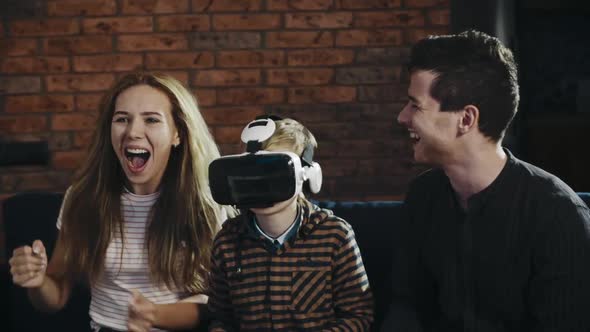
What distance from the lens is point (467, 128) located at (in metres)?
1.54

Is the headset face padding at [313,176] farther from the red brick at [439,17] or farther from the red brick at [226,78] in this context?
the red brick at [439,17]

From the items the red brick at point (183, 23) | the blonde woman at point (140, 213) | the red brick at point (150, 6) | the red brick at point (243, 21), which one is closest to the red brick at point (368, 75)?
the red brick at point (243, 21)

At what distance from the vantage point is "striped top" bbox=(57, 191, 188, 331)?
1811 mm

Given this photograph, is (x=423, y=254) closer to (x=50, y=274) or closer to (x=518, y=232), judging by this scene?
(x=518, y=232)

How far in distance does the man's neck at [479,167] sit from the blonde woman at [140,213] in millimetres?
672

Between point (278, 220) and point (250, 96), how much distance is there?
141cm

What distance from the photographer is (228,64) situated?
9.57 ft

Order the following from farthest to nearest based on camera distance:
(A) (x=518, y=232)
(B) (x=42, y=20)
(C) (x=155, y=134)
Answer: (B) (x=42, y=20) < (C) (x=155, y=134) < (A) (x=518, y=232)

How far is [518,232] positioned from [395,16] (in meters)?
1.61

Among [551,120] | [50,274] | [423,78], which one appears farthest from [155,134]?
[551,120]

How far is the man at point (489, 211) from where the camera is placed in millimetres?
1445

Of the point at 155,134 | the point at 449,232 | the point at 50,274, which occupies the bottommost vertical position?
the point at 50,274

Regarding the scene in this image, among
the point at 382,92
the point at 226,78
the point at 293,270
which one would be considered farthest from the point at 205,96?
the point at 293,270

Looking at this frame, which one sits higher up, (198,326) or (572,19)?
(572,19)
